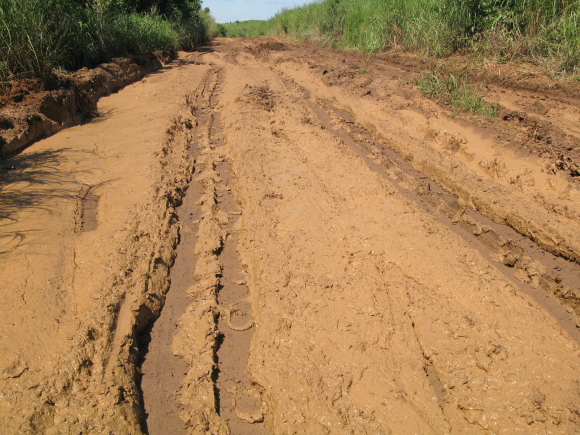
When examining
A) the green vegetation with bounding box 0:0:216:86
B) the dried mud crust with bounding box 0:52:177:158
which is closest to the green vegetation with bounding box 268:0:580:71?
the green vegetation with bounding box 0:0:216:86

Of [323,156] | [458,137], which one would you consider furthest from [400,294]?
[458,137]

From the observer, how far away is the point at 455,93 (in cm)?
738

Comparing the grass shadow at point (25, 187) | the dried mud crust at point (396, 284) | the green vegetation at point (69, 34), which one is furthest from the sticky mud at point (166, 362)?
the green vegetation at point (69, 34)

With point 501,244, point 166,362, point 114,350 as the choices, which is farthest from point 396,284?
point 114,350

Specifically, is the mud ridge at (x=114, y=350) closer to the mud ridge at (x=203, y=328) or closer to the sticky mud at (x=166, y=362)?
the sticky mud at (x=166, y=362)

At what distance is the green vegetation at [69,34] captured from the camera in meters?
6.97

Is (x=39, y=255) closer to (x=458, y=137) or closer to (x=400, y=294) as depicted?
(x=400, y=294)

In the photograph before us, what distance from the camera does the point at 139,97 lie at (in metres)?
8.91

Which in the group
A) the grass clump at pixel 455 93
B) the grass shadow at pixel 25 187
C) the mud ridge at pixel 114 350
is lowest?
the mud ridge at pixel 114 350

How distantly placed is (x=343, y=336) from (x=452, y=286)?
109 centimetres

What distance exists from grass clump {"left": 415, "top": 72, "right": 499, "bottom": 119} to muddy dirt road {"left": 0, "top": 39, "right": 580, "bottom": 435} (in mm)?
399

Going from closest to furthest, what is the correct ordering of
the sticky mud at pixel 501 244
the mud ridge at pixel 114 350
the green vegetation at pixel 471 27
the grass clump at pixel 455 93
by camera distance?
the mud ridge at pixel 114 350 < the sticky mud at pixel 501 244 < the grass clump at pixel 455 93 < the green vegetation at pixel 471 27

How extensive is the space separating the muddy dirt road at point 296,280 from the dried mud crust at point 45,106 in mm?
310

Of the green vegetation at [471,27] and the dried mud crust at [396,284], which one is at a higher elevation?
the green vegetation at [471,27]
